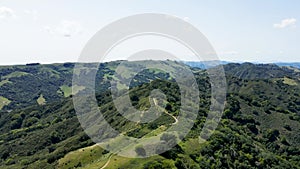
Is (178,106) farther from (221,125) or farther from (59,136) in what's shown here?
(59,136)

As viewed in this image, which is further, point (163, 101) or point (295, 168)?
point (163, 101)

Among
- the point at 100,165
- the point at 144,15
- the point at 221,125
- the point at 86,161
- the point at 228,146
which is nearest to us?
the point at 144,15

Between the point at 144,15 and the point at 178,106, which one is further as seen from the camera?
the point at 178,106

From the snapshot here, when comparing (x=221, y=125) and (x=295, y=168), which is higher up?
(x=221, y=125)

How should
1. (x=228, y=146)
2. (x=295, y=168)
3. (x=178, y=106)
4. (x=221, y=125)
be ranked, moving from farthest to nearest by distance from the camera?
(x=178, y=106), (x=221, y=125), (x=295, y=168), (x=228, y=146)

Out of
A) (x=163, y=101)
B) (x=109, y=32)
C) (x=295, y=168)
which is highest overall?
(x=109, y=32)

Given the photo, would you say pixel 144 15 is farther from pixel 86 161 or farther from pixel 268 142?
pixel 268 142

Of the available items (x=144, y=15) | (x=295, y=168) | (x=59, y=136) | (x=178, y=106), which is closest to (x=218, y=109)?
(x=178, y=106)

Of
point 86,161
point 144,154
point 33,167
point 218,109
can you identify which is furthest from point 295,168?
point 33,167

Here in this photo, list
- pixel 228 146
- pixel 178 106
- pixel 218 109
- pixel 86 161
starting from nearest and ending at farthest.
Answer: pixel 86 161
pixel 228 146
pixel 178 106
pixel 218 109
